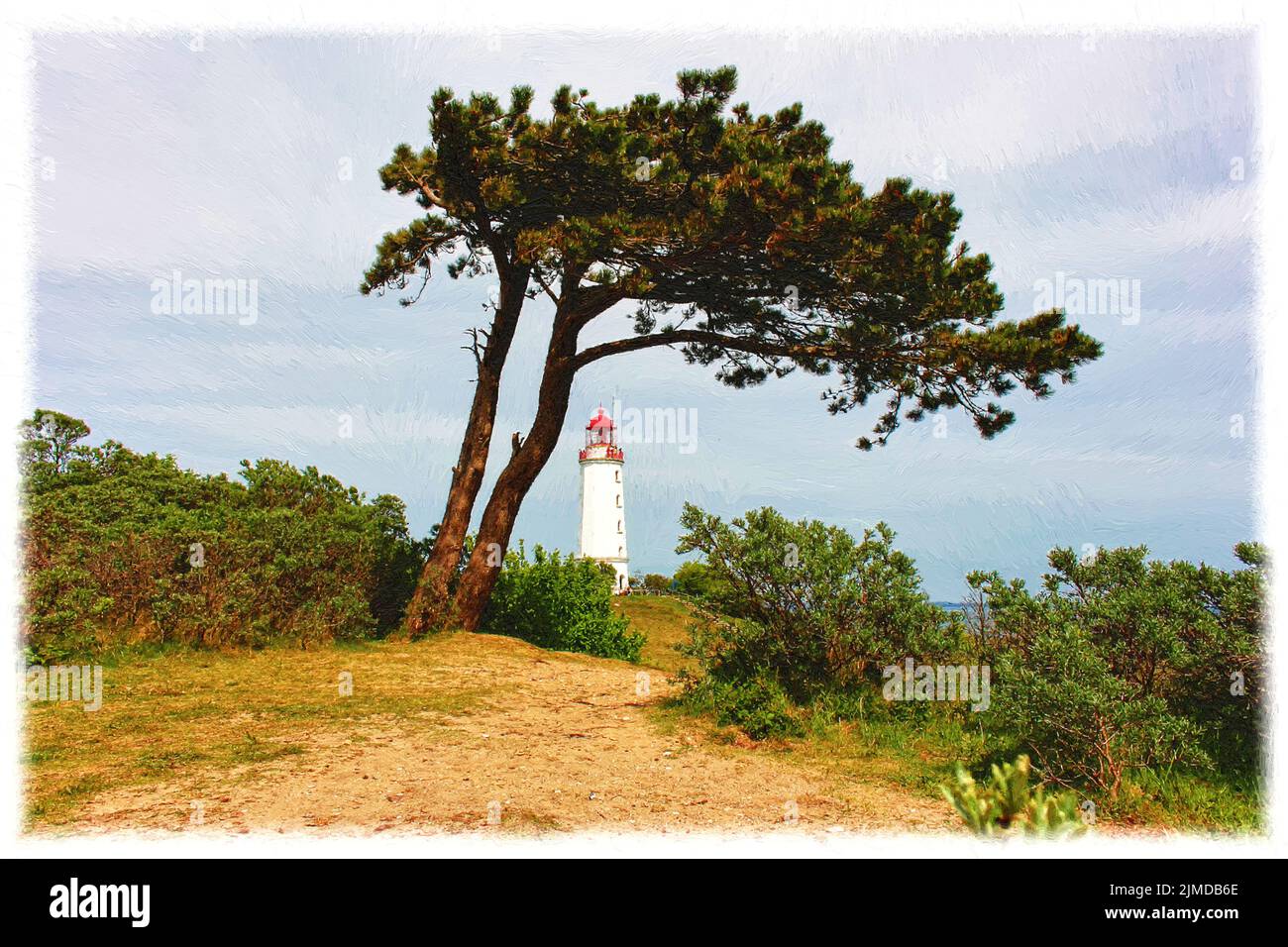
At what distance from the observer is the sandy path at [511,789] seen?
530cm

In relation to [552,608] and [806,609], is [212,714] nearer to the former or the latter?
[806,609]

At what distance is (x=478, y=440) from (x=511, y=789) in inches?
372

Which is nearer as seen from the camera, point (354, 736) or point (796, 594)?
point (354, 736)

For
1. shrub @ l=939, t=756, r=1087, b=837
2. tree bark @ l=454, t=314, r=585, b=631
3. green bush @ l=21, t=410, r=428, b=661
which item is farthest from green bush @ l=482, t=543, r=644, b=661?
shrub @ l=939, t=756, r=1087, b=837

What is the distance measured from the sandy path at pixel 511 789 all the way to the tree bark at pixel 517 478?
239 inches

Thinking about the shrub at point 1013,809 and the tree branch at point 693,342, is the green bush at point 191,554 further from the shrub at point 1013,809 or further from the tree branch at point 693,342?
the shrub at point 1013,809

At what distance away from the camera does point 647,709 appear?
8.98 metres

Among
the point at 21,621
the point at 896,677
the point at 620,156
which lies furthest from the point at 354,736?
the point at 620,156

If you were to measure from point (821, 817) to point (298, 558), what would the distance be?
392 inches

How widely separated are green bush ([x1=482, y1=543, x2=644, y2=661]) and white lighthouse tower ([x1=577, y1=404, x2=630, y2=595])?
32.9m

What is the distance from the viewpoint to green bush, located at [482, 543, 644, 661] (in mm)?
15633

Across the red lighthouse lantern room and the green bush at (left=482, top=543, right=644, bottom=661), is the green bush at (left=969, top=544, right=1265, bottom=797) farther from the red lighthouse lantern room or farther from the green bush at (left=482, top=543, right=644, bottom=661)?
the red lighthouse lantern room

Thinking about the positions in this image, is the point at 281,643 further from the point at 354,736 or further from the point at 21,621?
the point at 354,736

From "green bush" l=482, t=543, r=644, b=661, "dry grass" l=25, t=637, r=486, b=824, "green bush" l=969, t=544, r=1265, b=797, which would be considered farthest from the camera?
"green bush" l=482, t=543, r=644, b=661
